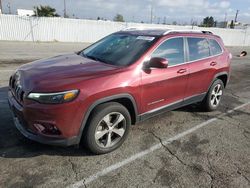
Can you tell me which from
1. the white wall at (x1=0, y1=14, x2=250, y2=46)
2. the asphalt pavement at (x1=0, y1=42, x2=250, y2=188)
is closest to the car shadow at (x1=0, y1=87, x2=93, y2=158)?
the asphalt pavement at (x1=0, y1=42, x2=250, y2=188)

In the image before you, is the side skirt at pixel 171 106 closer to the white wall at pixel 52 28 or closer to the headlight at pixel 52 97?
the headlight at pixel 52 97

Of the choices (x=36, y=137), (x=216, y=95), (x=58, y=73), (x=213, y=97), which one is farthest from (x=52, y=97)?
(x=216, y=95)

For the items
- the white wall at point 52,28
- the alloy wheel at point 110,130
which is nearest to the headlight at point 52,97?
the alloy wheel at point 110,130

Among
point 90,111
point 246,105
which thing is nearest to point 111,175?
point 90,111

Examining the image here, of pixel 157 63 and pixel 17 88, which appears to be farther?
pixel 157 63

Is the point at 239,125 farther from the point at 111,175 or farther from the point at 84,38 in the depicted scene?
the point at 84,38

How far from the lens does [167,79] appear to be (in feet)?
13.3

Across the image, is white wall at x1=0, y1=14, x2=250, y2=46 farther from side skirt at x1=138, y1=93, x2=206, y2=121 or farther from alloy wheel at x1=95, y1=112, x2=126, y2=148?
alloy wheel at x1=95, y1=112, x2=126, y2=148

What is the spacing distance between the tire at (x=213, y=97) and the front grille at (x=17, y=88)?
3.81 meters

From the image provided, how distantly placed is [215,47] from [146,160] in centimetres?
333

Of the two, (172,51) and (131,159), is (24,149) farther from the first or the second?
(172,51)

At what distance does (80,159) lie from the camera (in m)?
3.39

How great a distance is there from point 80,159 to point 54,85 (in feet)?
3.71

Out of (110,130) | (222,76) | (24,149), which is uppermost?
(222,76)
